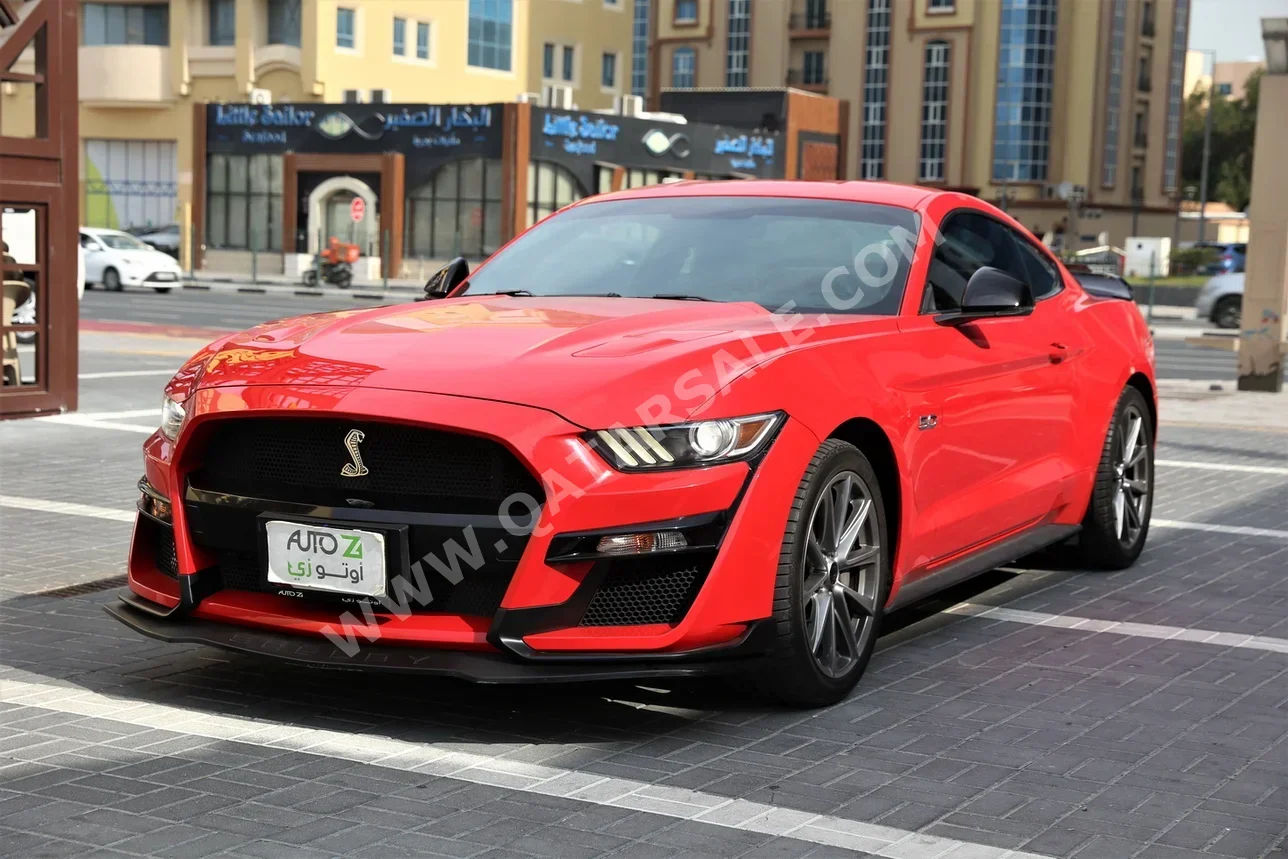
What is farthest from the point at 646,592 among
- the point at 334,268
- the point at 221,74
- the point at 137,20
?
the point at 137,20

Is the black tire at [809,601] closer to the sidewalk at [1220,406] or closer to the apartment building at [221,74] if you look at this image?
the sidewalk at [1220,406]

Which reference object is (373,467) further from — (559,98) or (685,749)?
(559,98)

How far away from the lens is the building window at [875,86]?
8838 centimetres

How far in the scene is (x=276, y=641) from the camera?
4.80 meters

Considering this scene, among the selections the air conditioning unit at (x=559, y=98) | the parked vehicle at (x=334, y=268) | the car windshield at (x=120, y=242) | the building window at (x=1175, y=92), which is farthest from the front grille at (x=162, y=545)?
the building window at (x=1175, y=92)

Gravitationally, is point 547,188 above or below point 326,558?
above

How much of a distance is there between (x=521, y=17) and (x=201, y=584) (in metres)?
66.7

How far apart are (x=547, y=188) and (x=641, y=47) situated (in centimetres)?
4615

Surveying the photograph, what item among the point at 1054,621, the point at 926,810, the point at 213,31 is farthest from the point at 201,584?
the point at 213,31

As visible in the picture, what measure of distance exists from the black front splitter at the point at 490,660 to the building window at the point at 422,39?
61.6 meters

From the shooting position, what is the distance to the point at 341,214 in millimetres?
57938

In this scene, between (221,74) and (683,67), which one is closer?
(221,74)

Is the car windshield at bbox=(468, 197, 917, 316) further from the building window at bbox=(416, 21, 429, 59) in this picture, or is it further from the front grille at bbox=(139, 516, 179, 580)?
the building window at bbox=(416, 21, 429, 59)

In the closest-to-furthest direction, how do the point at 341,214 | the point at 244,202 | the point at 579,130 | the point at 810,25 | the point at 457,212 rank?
the point at 457,212 → the point at 579,130 → the point at 341,214 → the point at 244,202 → the point at 810,25
